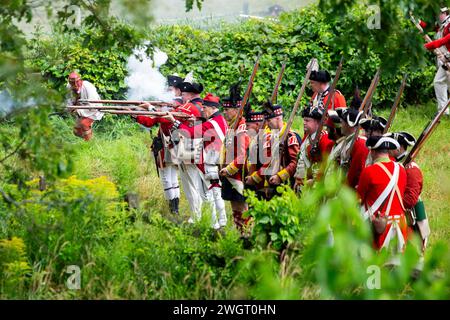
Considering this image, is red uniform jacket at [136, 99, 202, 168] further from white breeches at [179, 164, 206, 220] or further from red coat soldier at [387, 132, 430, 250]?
red coat soldier at [387, 132, 430, 250]

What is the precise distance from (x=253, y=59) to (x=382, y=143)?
779cm

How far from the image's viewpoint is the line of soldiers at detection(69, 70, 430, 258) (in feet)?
24.2

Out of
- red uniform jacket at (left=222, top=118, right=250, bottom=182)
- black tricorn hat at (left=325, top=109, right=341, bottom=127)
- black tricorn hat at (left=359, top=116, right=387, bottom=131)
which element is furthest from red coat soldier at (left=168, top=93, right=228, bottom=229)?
black tricorn hat at (left=359, top=116, right=387, bottom=131)

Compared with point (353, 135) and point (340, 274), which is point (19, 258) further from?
point (340, 274)

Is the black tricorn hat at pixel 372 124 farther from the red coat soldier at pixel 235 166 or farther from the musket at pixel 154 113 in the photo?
the musket at pixel 154 113

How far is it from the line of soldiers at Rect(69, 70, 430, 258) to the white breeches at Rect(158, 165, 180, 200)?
0.5 inches

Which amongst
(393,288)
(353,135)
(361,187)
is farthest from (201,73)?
(393,288)

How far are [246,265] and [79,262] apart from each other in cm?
169

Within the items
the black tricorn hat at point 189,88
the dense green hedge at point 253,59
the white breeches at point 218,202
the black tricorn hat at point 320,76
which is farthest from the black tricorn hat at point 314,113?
the dense green hedge at point 253,59

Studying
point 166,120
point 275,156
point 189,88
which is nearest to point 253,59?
point 189,88

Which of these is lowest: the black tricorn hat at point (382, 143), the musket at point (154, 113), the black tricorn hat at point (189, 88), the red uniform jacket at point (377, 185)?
the red uniform jacket at point (377, 185)

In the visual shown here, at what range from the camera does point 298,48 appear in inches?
585

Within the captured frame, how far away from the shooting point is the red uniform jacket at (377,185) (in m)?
7.28

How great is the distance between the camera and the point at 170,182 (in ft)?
36.4
